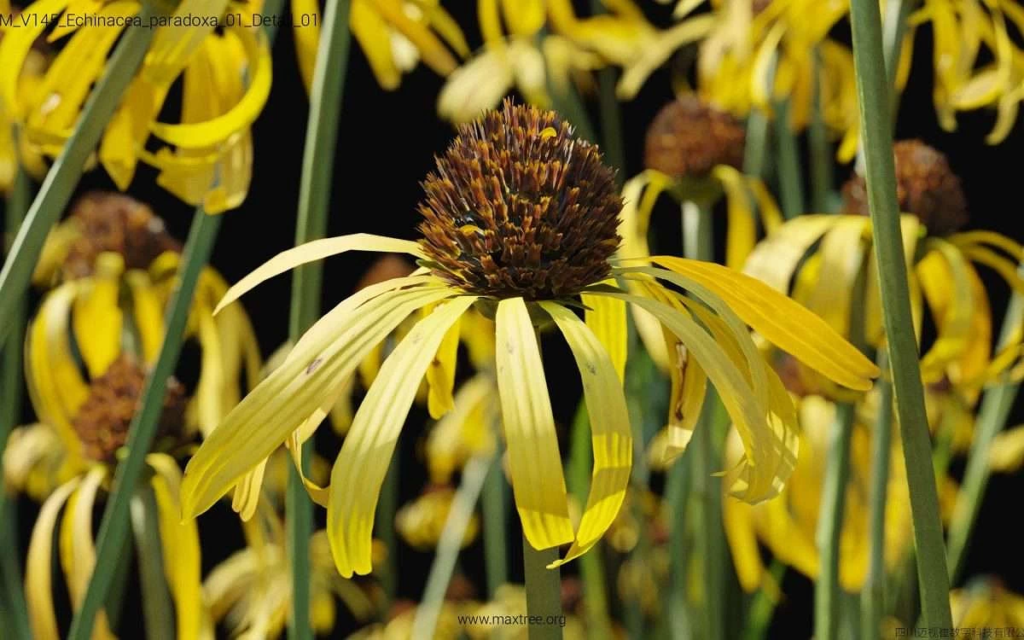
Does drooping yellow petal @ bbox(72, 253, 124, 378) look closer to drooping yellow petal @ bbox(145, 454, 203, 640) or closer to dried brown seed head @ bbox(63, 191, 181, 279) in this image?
dried brown seed head @ bbox(63, 191, 181, 279)

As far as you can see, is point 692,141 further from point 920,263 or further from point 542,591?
point 542,591

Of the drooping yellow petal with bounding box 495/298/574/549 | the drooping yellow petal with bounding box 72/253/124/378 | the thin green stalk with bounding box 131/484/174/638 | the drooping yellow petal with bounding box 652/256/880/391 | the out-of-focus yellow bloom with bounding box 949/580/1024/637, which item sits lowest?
the out-of-focus yellow bloom with bounding box 949/580/1024/637

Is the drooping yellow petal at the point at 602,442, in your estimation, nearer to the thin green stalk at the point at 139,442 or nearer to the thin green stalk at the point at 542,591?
the thin green stalk at the point at 542,591

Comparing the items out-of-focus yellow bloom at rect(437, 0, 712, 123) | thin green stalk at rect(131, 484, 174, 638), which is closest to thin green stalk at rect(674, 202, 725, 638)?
out-of-focus yellow bloom at rect(437, 0, 712, 123)

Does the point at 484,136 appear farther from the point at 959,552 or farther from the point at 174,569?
the point at 959,552

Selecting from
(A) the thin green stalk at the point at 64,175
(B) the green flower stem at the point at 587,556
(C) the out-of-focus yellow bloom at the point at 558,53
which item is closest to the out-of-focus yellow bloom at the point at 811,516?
(B) the green flower stem at the point at 587,556

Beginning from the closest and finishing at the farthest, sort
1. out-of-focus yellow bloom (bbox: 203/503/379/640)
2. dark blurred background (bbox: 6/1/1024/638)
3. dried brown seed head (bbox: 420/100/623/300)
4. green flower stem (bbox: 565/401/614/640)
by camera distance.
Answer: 1. dried brown seed head (bbox: 420/100/623/300)
2. out-of-focus yellow bloom (bbox: 203/503/379/640)
3. green flower stem (bbox: 565/401/614/640)
4. dark blurred background (bbox: 6/1/1024/638)

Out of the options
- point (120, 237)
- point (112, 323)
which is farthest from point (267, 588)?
point (120, 237)
